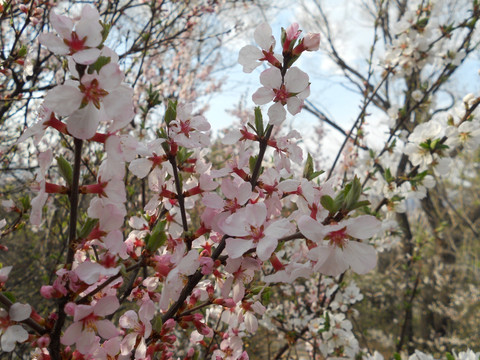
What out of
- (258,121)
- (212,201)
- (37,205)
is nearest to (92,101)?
(37,205)

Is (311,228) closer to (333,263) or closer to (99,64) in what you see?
(333,263)

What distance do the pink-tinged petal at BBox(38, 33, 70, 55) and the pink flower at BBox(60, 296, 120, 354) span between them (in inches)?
22.2

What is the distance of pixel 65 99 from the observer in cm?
64

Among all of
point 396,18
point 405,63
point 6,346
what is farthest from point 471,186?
point 6,346

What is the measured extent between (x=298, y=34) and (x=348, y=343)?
2697mm

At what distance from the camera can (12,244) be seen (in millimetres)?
4395

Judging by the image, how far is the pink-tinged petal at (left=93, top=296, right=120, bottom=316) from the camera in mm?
727

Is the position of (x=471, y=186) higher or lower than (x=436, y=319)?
higher

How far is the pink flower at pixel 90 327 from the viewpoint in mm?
702

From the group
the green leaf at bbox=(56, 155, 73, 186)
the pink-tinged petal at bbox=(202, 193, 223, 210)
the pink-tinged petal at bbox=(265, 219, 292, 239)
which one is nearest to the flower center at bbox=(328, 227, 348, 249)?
the pink-tinged petal at bbox=(265, 219, 292, 239)

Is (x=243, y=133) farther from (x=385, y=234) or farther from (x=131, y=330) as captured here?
(x=385, y=234)

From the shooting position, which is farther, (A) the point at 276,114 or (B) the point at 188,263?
(A) the point at 276,114

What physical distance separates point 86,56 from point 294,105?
56cm

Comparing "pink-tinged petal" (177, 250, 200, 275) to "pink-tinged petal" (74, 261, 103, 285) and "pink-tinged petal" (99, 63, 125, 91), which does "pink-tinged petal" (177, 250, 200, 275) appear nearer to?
"pink-tinged petal" (74, 261, 103, 285)
